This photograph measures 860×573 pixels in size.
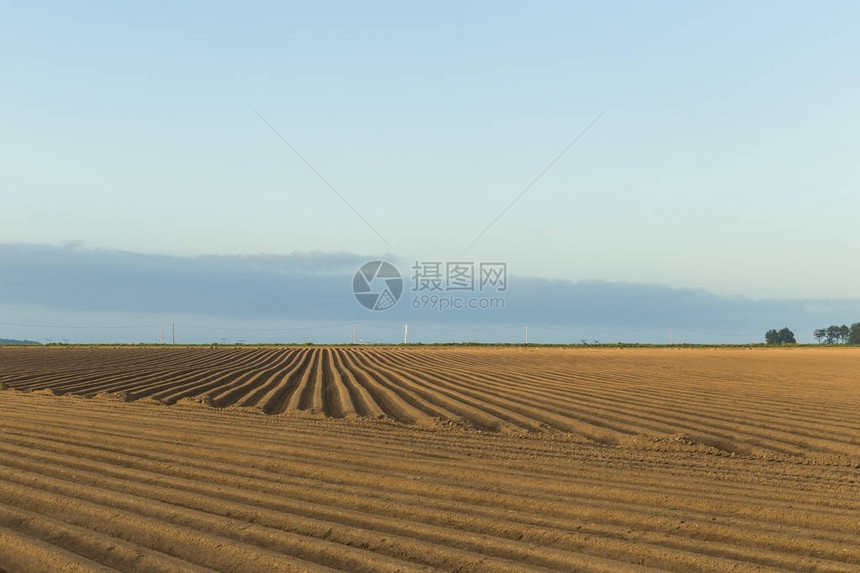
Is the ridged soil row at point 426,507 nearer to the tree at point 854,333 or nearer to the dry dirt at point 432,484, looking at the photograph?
the dry dirt at point 432,484

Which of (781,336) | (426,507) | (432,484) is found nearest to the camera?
(426,507)

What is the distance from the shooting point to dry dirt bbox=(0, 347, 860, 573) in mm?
4344

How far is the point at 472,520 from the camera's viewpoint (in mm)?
5004

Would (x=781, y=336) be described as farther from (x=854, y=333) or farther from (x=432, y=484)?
(x=432, y=484)

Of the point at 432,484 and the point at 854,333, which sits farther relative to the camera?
the point at 854,333

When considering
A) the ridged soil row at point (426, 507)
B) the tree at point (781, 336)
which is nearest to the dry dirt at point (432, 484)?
the ridged soil row at point (426, 507)

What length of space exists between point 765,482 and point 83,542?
523 centimetres

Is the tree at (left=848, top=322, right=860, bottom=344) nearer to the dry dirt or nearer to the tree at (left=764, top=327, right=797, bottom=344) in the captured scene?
the tree at (left=764, top=327, right=797, bottom=344)

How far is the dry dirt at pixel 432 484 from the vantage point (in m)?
4.34

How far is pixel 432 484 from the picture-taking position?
5.99 m

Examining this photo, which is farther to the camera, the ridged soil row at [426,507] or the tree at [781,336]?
the tree at [781,336]

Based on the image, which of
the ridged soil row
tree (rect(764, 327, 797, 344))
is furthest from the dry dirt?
tree (rect(764, 327, 797, 344))

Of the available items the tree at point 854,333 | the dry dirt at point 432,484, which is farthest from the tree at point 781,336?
the dry dirt at point 432,484

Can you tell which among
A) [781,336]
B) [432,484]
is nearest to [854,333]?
[781,336]
